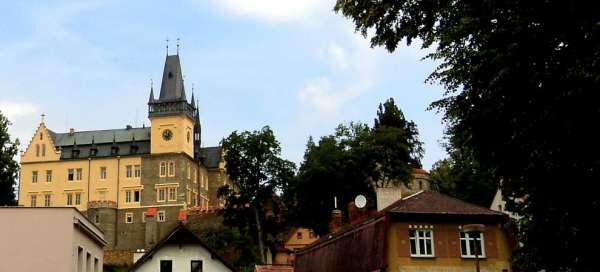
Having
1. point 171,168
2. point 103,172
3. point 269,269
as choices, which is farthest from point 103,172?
point 269,269

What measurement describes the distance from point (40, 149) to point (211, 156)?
76.2 feet

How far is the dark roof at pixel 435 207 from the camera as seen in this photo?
30.6m

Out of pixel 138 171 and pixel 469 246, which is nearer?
pixel 469 246

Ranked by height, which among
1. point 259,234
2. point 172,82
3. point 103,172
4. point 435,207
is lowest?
point 435,207

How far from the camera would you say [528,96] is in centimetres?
1553

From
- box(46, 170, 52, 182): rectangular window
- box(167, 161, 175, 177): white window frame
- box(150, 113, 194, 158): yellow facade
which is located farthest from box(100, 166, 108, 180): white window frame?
box(167, 161, 175, 177): white window frame

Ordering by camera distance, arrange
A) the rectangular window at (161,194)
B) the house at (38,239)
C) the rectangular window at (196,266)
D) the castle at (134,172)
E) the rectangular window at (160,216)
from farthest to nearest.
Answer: the rectangular window at (161,194)
the castle at (134,172)
the rectangular window at (160,216)
the rectangular window at (196,266)
the house at (38,239)

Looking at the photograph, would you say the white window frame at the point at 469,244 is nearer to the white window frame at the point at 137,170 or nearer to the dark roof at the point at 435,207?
the dark roof at the point at 435,207

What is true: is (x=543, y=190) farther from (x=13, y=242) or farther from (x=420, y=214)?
(x=13, y=242)

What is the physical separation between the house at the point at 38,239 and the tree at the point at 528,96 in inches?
618

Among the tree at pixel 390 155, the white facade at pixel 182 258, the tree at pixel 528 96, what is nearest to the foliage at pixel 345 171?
the tree at pixel 390 155

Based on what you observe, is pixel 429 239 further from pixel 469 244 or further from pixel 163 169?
pixel 163 169

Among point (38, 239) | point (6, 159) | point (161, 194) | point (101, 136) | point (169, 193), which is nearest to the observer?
point (38, 239)

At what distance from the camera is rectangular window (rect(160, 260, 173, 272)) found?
40.6 metres
